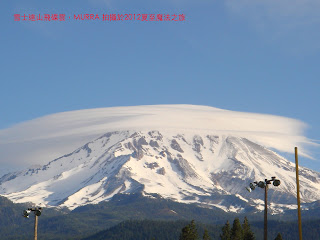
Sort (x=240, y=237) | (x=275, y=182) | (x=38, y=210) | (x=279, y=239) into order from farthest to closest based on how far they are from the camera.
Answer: (x=240, y=237), (x=279, y=239), (x=38, y=210), (x=275, y=182)

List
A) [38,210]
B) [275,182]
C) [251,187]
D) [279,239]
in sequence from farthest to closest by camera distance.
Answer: [279,239]
[38,210]
[251,187]
[275,182]

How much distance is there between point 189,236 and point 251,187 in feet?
363

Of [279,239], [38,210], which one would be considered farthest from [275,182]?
[279,239]

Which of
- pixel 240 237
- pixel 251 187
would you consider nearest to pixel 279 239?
pixel 240 237

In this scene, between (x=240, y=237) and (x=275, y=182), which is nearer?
(x=275, y=182)

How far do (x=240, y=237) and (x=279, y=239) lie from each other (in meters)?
21.1

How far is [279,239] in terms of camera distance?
16812 cm

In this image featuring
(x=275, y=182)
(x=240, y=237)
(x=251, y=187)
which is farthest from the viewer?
(x=240, y=237)

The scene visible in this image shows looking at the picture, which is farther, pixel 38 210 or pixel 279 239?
pixel 279 239

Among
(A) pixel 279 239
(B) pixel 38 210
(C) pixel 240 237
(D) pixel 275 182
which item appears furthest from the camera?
(C) pixel 240 237

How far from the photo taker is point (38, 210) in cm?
8881

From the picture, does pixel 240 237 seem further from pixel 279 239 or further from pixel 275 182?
pixel 275 182

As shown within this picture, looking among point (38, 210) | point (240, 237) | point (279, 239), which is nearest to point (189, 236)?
point (240, 237)

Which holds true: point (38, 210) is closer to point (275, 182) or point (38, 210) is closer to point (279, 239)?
point (275, 182)
